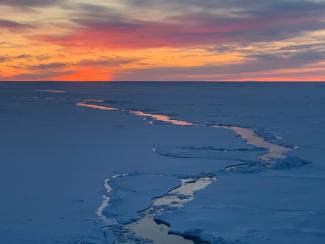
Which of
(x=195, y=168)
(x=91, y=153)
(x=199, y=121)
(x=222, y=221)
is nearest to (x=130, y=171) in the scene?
(x=195, y=168)

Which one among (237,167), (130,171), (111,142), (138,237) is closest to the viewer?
(138,237)

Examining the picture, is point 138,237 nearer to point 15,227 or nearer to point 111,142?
point 15,227

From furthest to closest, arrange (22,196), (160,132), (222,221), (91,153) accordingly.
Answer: (160,132)
(91,153)
(22,196)
(222,221)

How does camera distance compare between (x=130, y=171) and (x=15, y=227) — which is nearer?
(x=15, y=227)

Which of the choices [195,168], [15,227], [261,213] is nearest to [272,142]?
[195,168]

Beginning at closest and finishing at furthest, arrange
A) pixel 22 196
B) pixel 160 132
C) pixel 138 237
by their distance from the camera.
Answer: pixel 138 237, pixel 22 196, pixel 160 132

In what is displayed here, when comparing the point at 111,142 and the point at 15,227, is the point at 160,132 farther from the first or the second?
the point at 15,227

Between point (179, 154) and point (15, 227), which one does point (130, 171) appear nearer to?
point (179, 154)

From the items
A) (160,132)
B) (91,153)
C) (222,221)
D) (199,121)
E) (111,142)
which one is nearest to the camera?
(222,221)

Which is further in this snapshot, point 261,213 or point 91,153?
point 91,153
